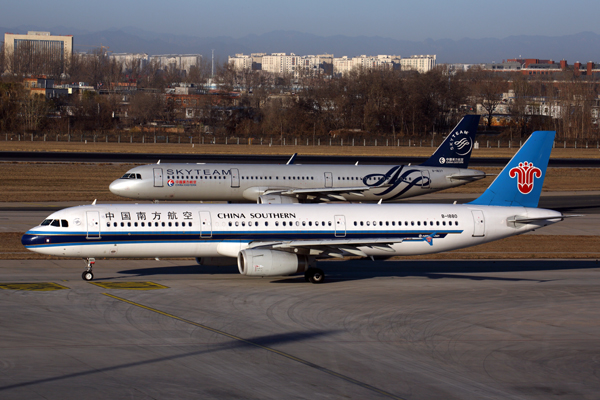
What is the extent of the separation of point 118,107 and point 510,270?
17395cm

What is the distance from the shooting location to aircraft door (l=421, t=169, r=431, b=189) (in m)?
58.7

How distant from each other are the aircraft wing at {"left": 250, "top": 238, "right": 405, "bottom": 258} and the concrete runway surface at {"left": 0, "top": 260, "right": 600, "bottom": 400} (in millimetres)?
1711

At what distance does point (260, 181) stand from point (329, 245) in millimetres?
23917

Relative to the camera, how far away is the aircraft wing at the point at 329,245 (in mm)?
31797

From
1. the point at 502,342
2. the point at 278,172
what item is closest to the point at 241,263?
the point at 502,342

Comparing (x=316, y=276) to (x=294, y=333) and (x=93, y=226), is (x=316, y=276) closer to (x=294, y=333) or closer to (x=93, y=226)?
(x=294, y=333)

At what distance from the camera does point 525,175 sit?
3784 centimetres

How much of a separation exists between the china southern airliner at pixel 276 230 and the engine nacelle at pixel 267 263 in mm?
46

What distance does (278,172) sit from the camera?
183 feet

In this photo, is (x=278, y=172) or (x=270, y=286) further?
(x=278, y=172)

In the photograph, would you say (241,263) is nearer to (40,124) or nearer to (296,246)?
(296,246)

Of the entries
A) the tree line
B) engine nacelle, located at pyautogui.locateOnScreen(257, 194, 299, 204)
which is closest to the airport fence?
the tree line

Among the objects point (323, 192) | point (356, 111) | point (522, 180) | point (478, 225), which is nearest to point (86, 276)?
point (478, 225)

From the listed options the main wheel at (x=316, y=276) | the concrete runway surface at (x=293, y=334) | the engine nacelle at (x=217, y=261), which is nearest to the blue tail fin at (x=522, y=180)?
the concrete runway surface at (x=293, y=334)
